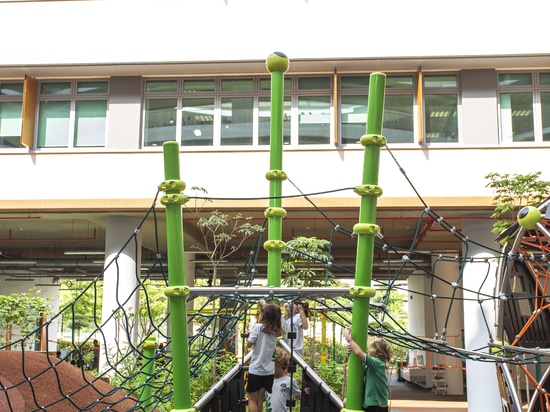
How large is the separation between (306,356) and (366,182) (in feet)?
27.8

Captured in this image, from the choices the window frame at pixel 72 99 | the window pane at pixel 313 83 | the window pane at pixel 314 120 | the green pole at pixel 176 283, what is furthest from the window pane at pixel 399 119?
the green pole at pixel 176 283

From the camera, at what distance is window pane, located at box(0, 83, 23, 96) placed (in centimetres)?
1493

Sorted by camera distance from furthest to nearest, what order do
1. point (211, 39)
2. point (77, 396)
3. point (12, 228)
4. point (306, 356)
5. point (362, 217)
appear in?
point (12, 228), point (211, 39), point (306, 356), point (77, 396), point (362, 217)

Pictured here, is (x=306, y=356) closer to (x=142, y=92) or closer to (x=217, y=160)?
(x=217, y=160)

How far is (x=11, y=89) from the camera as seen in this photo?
49.1 ft

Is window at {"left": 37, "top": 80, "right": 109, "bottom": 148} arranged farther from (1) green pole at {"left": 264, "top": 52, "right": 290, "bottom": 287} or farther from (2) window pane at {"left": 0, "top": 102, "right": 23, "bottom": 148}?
(1) green pole at {"left": 264, "top": 52, "right": 290, "bottom": 287}

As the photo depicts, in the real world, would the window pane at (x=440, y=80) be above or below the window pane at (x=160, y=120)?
above

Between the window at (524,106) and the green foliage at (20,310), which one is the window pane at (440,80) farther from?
the green foliage at (20,310)

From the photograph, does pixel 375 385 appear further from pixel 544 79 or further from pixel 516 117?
pixel 544 79

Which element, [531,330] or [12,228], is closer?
[531,330]

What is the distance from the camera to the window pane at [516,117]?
14102 mm

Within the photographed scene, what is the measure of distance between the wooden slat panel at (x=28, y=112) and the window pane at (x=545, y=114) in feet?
32.3

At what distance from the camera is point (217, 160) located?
14250mm

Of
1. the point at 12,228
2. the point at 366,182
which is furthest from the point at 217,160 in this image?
the point at 366,182
